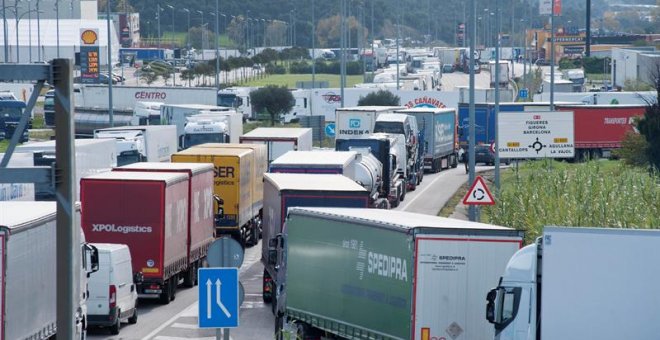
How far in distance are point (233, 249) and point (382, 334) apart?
9.65ft

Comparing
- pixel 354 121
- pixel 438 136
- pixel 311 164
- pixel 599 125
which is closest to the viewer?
pixel 311 164

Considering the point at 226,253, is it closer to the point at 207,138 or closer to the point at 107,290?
the point at 107,290

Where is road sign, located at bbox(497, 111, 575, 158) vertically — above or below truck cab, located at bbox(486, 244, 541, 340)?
above

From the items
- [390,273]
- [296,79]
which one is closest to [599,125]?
[390,273]

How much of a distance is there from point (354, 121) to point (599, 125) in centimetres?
1547

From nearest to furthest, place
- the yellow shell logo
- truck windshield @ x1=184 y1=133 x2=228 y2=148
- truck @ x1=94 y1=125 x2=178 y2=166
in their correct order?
1. truck @ x1=94 y1=125 x2=178 y2=166
2. truck windshield @ x1=184 y1=133 x2=228 y2=148
3. the yellow shell logo

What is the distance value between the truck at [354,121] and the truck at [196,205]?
26641 mm

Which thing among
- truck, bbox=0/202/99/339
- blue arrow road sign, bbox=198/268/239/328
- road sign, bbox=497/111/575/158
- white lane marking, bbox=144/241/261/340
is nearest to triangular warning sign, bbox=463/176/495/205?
white lane marking, bbox=144/241/261/340

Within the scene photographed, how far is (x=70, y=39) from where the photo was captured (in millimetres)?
120938

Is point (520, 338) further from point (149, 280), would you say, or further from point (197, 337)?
point (149, 280)

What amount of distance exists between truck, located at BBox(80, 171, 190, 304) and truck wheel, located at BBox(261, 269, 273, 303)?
6.99 ft

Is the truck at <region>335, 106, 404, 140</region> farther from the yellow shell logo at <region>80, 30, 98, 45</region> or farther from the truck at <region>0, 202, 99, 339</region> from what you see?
the yellow shell logo at <region>80, 30, 98, 45</region>

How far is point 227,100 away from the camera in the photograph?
283ft

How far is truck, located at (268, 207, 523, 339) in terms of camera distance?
58.1 ft
